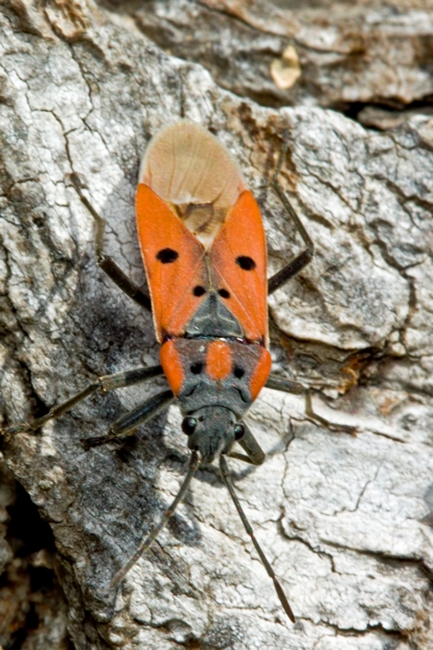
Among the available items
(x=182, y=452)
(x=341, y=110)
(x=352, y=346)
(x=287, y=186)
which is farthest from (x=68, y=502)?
(x=341, y=110)

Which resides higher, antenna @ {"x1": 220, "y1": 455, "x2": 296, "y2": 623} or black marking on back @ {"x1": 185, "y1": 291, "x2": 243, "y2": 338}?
black marking on back @ {"x1": 185, "y1": 291, "x2": 243, "y2": 338}

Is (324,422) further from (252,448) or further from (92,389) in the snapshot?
(92,389)

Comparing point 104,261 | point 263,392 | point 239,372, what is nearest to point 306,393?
point 263,392

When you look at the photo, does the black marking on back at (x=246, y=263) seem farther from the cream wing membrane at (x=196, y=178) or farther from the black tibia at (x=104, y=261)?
the black tibia at (x=104, y=261)

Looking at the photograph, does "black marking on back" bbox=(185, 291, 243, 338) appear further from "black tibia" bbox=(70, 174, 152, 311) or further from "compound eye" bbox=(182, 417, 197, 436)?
"compound eye" bbox=(182, 417, 197, 436)

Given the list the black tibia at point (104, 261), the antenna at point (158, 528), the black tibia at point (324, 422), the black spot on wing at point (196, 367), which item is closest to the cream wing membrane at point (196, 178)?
the black tibia at point (104, 261)

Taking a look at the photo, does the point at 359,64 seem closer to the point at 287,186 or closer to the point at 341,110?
the point at 341,110

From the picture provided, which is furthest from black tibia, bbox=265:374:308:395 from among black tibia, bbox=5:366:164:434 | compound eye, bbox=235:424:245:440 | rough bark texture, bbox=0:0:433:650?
black tibia, bbox=5:366:164:434
